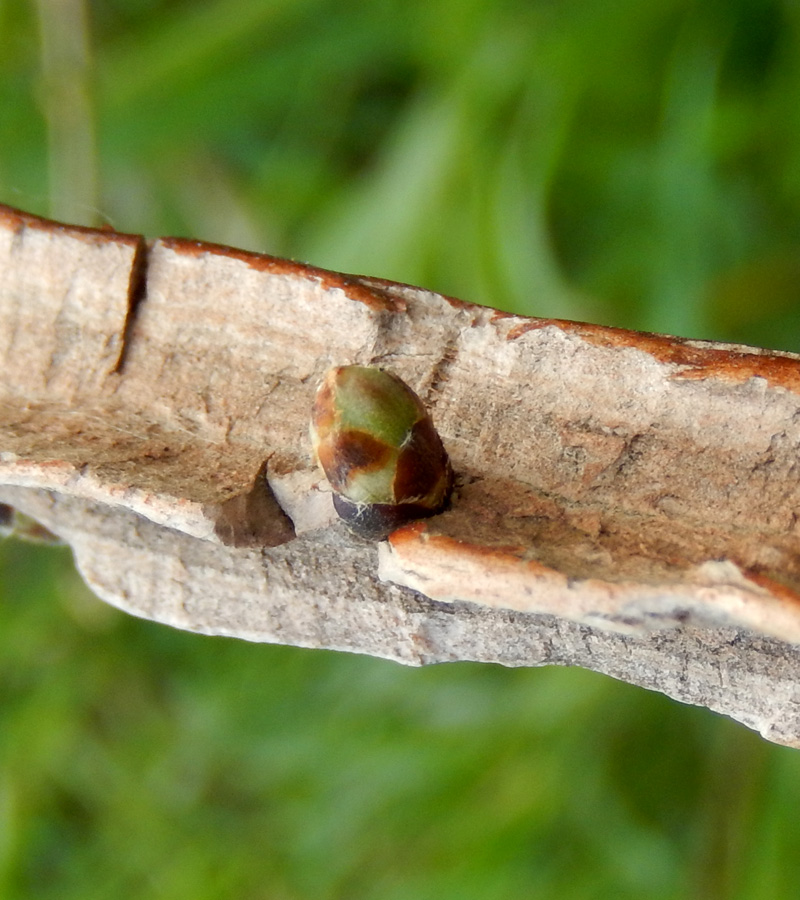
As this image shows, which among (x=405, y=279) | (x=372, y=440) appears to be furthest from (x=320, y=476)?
(x=405, y=279)

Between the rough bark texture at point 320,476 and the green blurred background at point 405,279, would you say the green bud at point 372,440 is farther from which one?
the green blurred background at point 405,279

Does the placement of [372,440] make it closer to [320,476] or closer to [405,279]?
[320,476]

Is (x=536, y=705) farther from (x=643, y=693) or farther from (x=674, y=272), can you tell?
(x=674, y=272)

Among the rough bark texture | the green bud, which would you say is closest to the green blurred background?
the rough bark texture

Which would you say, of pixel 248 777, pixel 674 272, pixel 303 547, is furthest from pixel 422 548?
pixel 248 777

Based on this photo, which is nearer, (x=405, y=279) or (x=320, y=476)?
(x=320, y=476)

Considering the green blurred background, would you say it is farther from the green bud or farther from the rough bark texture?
the green bud
